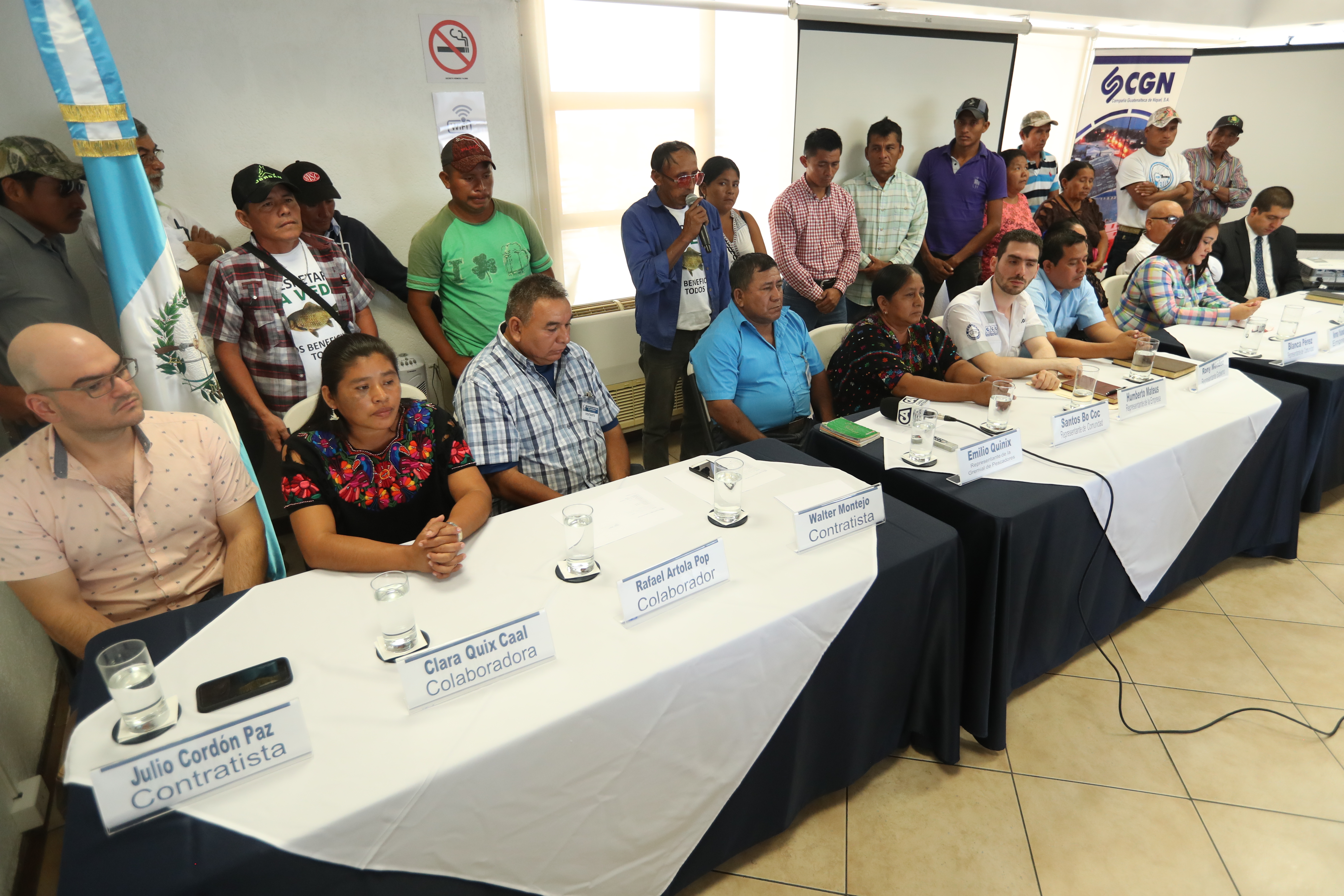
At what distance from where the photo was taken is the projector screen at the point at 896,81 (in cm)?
389

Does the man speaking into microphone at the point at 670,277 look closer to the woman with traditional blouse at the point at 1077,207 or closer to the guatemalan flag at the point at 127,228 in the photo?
the guatemalan flag at the point at 127,228

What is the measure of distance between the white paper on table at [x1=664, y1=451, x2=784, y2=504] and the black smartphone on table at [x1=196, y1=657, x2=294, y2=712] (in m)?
0.96

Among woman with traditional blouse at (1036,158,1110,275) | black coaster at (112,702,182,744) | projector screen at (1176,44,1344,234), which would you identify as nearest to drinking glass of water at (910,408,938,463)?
black coaster at (112,702,182,744)

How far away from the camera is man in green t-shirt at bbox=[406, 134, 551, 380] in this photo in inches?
106

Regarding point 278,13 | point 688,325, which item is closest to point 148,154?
point 278,13

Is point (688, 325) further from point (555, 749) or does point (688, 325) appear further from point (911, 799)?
point (555, 749)

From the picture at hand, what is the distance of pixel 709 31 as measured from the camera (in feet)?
11.7

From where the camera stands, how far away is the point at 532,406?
79.3 inches

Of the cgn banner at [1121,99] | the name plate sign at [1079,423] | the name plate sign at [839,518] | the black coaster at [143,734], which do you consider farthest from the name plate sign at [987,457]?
the cgn banner at [1121,99]

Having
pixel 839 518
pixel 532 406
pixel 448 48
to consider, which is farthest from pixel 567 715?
pixel 448 48

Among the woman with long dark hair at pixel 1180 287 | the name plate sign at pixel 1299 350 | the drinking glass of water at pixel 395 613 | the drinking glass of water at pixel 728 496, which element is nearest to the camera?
the drinking glass of water at pixel 395 613

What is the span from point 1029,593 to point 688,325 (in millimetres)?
1861

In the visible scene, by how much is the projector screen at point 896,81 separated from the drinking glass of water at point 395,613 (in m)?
3.59

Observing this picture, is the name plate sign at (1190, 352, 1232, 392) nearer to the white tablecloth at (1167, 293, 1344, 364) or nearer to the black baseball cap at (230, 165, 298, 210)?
the white tablecloth at (1167, 293, 1344, 364)
